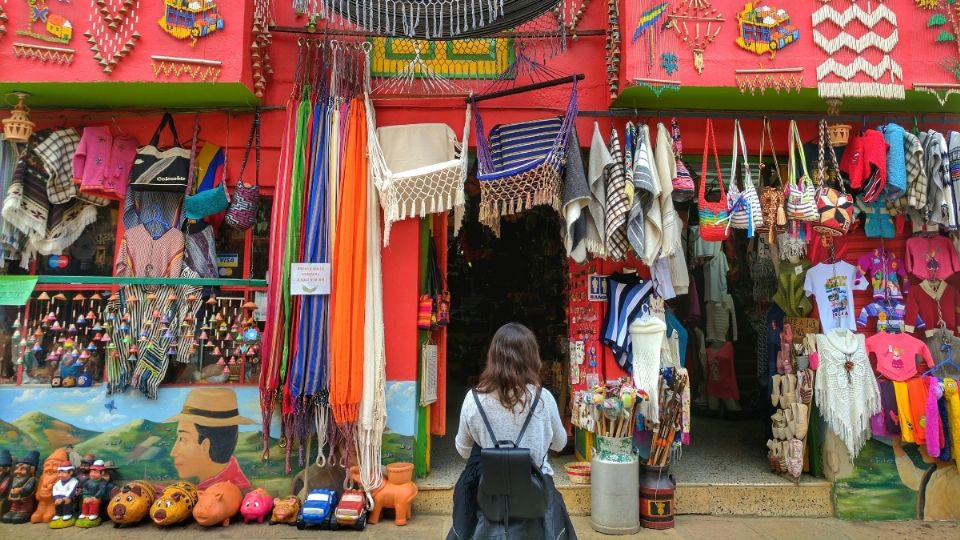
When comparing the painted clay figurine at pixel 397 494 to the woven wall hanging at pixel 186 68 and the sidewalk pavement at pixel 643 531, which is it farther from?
the woven wall hanging at pixel 186 68

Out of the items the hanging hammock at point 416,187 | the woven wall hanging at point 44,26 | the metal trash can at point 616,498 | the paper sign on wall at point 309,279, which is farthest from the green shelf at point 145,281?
the metal trash can at point 616,498

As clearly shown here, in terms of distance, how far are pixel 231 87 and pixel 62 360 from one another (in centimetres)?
266

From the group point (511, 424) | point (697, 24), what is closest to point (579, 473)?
point (511, 424)

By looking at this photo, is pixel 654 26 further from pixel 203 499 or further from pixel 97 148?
pixel 203 499

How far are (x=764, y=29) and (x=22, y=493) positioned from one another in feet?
22.7

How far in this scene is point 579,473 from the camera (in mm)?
4816

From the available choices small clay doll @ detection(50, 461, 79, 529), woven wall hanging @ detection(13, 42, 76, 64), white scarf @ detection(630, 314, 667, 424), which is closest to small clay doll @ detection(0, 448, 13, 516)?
small clay doll @ detection(50, 461, 79, 529)

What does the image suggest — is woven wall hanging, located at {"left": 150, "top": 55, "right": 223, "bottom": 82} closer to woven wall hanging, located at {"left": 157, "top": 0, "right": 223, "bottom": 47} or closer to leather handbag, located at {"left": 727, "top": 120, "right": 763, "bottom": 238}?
woven wall hanging, located at {"left": 157, "top": 0, "right": 223, "bottom": 47}

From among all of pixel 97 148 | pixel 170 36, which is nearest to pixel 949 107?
pixel 170 36

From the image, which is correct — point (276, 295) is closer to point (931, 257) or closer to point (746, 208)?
point (746, 208)

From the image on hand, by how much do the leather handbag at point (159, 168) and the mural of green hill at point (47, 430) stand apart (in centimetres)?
202

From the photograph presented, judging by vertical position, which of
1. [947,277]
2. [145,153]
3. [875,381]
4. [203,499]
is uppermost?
[145,153]

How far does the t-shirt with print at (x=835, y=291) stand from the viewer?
4898mm

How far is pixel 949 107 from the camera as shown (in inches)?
199
